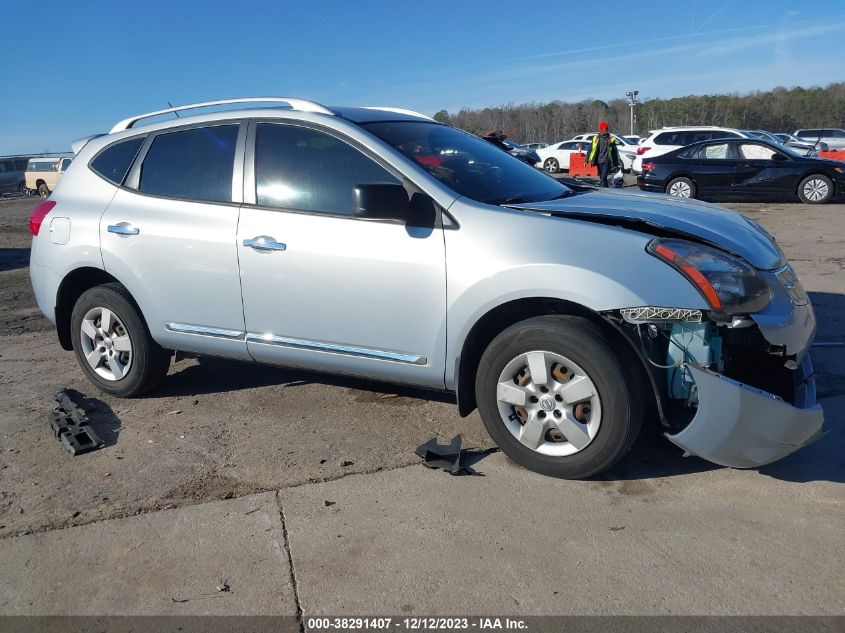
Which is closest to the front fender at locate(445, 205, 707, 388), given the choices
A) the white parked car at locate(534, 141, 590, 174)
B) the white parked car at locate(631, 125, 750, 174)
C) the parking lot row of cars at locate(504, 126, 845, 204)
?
the parking lot row of cars at locate(504, 126, 845, 204)

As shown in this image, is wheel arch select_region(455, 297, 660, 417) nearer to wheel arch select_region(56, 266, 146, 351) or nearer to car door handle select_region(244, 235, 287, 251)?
car door handle select_region(244, 235, 287, 251)

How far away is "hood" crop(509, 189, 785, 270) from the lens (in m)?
3.52

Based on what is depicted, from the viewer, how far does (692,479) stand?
3.52 meters

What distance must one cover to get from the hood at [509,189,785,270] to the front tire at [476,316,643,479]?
1.94ft

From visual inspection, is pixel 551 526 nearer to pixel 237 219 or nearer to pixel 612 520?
pixel 612 520

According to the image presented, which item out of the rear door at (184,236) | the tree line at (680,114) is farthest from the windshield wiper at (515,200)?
the tree line at (680,114)

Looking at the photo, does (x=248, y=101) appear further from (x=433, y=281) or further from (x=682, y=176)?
(x=682, y=176)

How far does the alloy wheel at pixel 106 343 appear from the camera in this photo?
4.80 m

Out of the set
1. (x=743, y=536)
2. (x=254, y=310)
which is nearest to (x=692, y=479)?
(x=743, y=536)

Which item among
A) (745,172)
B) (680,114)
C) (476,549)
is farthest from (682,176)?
(680,114)

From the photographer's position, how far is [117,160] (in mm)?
4887

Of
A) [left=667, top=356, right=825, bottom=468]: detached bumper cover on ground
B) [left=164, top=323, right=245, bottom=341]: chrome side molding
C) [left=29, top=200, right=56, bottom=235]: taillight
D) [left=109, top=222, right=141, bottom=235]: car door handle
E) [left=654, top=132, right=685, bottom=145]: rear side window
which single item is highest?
[left=654, top=132, right=685, bottom=145]: rear side window

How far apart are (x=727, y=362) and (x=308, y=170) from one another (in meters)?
2.45

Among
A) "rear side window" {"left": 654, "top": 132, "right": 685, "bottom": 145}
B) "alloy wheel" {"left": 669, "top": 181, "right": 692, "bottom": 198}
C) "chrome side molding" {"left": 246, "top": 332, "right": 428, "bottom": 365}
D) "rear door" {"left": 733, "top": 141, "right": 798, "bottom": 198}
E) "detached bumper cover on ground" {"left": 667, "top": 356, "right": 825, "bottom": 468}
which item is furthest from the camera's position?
"rear side window" {"left": 654, "top": 132, "right": 685, "bottom": 145}
